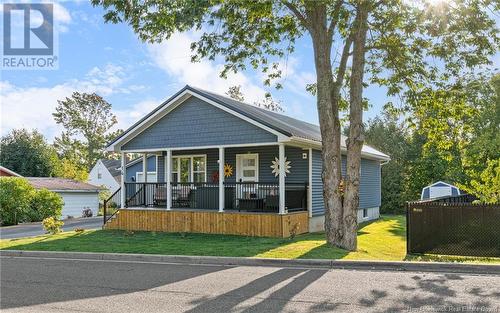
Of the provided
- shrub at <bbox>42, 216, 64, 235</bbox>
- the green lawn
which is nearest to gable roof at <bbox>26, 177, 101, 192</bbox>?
shrub at <bbox>42, 216, 64, 235</bbox>

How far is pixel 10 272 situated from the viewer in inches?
372

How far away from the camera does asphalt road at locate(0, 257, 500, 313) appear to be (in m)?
6.27

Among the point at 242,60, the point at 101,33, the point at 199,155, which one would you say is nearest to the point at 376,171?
the point at 199,155

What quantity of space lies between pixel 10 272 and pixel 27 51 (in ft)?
24.2

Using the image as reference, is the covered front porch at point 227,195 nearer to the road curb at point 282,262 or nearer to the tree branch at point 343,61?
the tree branch at point 343,61

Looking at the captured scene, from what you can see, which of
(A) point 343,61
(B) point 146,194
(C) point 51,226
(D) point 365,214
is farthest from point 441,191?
(C) point 51,226

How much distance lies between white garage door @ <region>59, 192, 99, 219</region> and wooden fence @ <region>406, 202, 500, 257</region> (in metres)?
26.0

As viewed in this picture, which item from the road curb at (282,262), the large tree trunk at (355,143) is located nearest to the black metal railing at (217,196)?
the large tree trunk at (355,143)

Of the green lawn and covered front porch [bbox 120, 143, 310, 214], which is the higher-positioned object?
covered front porch [bbox 120, 143, 310, 214]

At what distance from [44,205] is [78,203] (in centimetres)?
553

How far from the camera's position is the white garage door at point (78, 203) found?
104ft

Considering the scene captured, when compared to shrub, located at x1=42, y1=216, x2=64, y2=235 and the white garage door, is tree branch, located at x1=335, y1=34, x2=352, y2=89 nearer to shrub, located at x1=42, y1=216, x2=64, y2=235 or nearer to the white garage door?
shrub, located at x1=42, y1=216, x2=64, y2=235

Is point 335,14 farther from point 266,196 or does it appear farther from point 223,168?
point 223,168

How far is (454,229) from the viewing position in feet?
37.5
